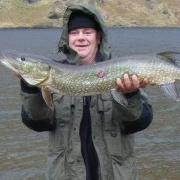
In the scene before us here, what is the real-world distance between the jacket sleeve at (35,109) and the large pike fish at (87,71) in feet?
0.27

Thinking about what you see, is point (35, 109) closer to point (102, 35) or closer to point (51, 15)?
point (102, 35)

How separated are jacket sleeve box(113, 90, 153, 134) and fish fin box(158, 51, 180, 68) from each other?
49cm

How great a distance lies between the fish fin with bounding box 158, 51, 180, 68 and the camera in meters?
5.96

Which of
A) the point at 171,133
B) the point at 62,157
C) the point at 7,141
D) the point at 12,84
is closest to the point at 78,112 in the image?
the point at 62,157

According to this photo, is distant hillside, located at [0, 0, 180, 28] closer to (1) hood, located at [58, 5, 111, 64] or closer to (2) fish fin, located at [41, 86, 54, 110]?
(1) hood, located at [58, 5, 111, 64]

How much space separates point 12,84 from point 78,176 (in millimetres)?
29861

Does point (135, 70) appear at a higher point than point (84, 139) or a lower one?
higher

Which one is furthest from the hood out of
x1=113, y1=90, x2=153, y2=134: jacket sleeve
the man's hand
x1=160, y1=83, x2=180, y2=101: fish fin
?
x1=160, y1=83, x2=180, y2=101: fish fin

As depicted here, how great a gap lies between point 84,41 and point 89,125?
3.17 ft

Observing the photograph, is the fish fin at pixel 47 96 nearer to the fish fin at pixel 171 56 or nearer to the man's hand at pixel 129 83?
the man's hand at pixel 129 83

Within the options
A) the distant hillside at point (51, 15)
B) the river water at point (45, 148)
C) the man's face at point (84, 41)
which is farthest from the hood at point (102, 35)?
the distant hillside at point (51, 15)

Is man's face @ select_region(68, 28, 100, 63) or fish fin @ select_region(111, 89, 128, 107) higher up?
man's face @ select_region(68, 28, 100, 63)

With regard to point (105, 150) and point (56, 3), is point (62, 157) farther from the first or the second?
point (56, 3)

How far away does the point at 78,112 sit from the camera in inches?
229
